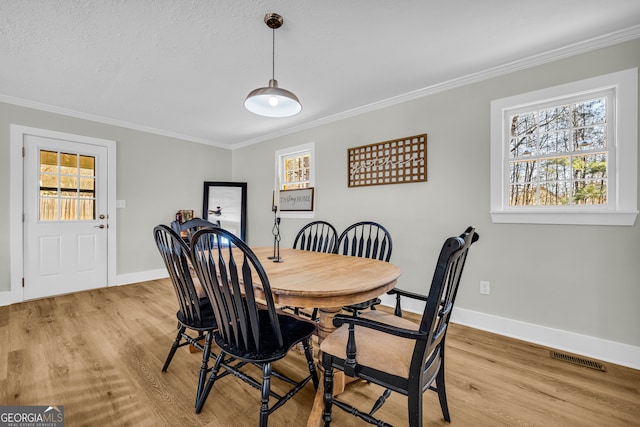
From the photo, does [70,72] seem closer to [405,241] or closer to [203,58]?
[203,58]

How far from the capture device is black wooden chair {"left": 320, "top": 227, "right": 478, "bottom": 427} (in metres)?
0.95

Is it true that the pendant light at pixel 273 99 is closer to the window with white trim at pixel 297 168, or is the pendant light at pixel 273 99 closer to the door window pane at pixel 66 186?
the window with white trim at pixel 297 168

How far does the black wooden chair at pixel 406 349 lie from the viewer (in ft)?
3.12

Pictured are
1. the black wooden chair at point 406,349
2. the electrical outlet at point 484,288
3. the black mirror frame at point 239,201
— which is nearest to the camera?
the black wooden chair at point 406,349

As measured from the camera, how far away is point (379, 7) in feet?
5.79

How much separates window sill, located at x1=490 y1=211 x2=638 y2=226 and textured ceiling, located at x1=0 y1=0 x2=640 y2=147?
1.27m

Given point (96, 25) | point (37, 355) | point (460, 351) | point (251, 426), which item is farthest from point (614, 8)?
point (37, 355)

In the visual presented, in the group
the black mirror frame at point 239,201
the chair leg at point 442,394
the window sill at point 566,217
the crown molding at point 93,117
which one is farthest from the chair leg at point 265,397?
the crown molding at point 93,117

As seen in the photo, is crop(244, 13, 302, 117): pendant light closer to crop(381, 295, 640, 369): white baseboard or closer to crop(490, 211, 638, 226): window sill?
crop(490, 211, 638, 226): window sill

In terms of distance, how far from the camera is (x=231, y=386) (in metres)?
1.75

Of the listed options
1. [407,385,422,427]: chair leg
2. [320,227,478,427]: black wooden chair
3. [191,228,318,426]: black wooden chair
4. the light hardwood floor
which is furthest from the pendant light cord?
the light hardwood floor

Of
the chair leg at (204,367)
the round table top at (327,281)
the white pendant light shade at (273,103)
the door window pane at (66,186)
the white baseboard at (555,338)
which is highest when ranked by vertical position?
the white pendant light shade at (273,103)

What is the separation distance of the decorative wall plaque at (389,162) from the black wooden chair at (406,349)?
1.92 m

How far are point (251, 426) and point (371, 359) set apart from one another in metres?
0.79
